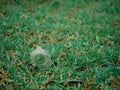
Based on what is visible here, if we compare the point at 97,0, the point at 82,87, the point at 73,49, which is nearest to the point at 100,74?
the point at 82,87

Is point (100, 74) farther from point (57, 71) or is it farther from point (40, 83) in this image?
point (40, 83)

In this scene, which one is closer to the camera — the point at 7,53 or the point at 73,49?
the point at 7,53

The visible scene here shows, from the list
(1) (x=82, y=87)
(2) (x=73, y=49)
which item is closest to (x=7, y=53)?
(2) (x=73, y=49)

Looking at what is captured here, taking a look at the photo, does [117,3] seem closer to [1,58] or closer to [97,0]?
[97,0]

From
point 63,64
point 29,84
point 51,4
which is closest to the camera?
point 29,84

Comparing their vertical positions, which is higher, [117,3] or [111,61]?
[117,3]

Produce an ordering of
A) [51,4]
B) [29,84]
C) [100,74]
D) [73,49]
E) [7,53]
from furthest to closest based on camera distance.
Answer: [51,4] < [73,49] < [7,53] < [100,74] < [29,84]

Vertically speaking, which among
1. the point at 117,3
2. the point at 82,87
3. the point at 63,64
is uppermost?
the point at 117,3
